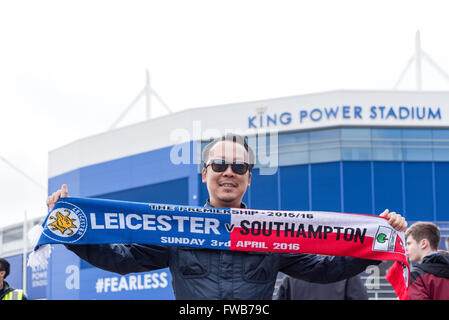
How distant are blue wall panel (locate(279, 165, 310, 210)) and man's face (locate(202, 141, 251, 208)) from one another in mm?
29303

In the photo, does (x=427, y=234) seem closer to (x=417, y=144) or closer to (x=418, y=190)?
(x=418, y=190)

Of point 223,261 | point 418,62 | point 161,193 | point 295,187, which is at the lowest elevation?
point 223,261

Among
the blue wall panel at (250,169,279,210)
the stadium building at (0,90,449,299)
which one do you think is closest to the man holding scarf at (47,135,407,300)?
the stadium building at (0,90,449,299)

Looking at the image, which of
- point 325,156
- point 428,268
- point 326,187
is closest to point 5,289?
point 428,268

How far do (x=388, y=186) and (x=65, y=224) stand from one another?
29.8m

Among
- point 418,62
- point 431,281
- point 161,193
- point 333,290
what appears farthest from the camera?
point 418,62

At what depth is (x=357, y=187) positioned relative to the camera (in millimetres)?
33219

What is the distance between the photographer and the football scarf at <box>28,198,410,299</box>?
458cm

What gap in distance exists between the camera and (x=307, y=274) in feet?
→ 14.5
